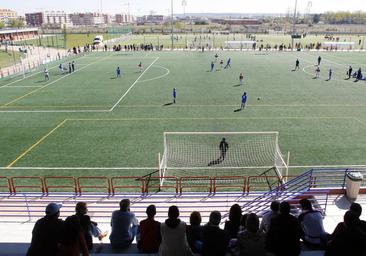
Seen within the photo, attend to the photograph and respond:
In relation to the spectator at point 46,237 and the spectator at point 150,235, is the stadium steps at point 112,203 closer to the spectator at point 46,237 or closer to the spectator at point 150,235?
the spectator at point 150,235

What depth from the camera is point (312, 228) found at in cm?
744

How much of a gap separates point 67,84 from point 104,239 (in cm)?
3210

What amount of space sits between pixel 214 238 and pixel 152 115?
20784mm

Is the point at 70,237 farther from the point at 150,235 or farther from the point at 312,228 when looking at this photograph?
the point at 312,228

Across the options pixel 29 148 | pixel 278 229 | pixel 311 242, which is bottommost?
pixel 29 148

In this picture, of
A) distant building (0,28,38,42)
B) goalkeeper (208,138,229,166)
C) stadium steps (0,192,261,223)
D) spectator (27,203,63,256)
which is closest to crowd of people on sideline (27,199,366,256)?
spectator (27,203,63,256)

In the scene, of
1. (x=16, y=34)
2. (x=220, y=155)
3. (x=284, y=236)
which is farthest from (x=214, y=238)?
(x=16, y=34)

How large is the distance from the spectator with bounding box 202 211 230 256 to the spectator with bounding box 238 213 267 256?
0.36 metres

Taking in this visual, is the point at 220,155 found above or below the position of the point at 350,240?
below

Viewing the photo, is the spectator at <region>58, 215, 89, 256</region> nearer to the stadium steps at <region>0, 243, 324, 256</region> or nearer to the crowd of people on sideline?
the crowd of people on sideline

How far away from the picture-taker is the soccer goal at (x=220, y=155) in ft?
55.3

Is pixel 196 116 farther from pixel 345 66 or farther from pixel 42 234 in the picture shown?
pixel 345 66

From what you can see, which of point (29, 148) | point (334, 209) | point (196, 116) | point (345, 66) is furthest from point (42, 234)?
point (345, 66)

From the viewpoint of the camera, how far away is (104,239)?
10148mm
